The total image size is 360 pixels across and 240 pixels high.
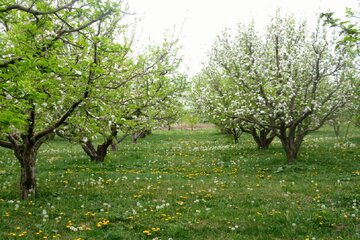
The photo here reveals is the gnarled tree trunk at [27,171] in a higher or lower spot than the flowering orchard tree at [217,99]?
lower

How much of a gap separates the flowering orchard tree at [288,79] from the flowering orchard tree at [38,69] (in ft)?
33.9

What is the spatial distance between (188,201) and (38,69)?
7023 mm

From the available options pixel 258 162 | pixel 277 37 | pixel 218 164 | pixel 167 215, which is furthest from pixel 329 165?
pixel 167 215

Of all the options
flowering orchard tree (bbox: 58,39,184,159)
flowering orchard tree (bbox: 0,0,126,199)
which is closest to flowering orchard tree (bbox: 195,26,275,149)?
flowering orchard tree (bbox: 58,39,184,159)

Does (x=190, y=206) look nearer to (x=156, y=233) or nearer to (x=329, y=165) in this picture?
(x=156, y=233)

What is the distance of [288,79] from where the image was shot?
794 inches

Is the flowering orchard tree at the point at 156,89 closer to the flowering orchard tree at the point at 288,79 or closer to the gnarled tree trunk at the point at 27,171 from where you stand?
the flowering orchard tree at the point at 288,79

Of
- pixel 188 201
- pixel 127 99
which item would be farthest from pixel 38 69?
pixel 127 99

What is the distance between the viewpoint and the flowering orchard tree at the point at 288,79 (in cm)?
1984

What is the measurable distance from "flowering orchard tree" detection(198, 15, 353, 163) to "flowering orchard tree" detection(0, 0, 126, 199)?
10335 mm

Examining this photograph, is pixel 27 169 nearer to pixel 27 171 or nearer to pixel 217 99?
pixel 27 171

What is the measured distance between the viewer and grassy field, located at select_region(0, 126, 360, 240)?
32.9 feet

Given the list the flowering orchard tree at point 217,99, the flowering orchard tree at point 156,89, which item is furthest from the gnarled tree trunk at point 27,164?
the flowering orchard tree at point 217,99

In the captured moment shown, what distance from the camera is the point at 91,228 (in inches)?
400
